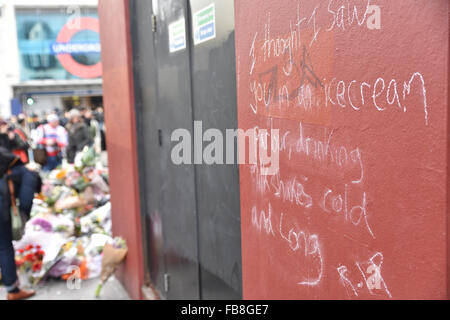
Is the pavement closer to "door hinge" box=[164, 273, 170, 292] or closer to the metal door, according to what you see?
the metal door

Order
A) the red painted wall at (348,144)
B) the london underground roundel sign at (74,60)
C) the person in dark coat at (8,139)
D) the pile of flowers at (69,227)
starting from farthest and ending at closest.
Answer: the london underground roundel sign at (74,60) → the person in dark coat at (8,139) → the pile of flowers at (69,227) → the red painted wall at (348,144)

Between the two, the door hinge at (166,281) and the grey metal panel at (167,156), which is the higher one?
the grey metal panel at (167,156)

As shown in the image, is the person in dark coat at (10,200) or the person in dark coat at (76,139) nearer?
the person in dark coat at (10,200)

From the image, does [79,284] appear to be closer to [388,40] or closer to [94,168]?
[94,168]

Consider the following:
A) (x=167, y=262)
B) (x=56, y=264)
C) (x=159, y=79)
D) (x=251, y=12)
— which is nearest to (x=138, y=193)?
(x=167, y=262)

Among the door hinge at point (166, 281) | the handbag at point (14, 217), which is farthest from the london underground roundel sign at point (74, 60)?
the door hinge at point (166, 281)

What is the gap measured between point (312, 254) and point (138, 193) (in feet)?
10.8

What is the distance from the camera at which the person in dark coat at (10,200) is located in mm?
5348

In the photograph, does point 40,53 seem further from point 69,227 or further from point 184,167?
point 184,167

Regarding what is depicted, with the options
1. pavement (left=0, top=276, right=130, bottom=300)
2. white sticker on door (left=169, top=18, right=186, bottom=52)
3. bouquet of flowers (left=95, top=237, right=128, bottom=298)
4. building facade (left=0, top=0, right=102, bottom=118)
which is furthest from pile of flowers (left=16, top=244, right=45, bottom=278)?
building facade (left=0, top=0, right=102, bottom=118)

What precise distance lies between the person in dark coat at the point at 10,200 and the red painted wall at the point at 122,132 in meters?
0.99

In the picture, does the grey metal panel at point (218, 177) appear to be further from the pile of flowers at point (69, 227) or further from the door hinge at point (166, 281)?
the pile of flowers at point (69, 227)

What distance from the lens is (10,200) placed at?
541cm
